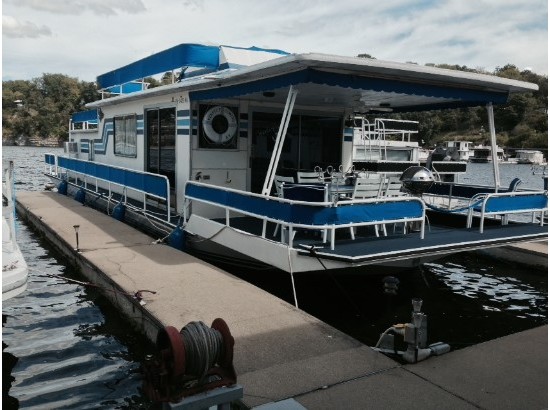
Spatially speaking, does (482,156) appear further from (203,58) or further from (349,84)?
(349,84)

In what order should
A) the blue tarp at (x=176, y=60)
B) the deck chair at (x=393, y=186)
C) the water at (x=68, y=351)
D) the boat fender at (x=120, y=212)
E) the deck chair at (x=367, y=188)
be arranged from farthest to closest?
the boat fender at (x=120, y=212)
the blue tarp at (x=176, y=60)
the deck chair at (x=393, y=186)
the deck chair at (x=367, y=188)
the water at (x=68, y=351)

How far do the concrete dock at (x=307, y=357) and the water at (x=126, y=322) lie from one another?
483 mm

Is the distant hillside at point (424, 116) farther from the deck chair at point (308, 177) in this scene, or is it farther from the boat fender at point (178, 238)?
the boat fender at point (178, 238)

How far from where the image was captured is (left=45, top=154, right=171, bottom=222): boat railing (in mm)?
9438

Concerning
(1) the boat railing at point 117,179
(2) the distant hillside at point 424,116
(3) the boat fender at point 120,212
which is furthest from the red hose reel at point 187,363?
(2) the distant hillside at point 424,116

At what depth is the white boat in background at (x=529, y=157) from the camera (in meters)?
78.4

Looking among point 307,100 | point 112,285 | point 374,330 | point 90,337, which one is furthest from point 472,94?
point 90,337

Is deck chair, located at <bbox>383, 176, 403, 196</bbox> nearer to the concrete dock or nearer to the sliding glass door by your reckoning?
the concrete dock

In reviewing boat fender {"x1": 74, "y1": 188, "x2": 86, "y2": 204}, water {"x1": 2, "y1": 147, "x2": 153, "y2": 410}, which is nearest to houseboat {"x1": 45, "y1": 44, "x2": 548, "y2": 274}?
boat fender {"x1": 74, "y1": 188, "x2": 86, "y2": 204}

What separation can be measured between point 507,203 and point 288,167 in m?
4.58

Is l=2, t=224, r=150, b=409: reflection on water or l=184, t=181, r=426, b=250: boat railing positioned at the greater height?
l=184, t=181, r=426, b=250: boat railing

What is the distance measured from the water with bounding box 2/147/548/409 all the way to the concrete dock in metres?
0.48

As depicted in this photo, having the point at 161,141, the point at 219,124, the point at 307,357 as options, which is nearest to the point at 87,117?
the point at 161,141

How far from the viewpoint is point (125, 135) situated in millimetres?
12719
